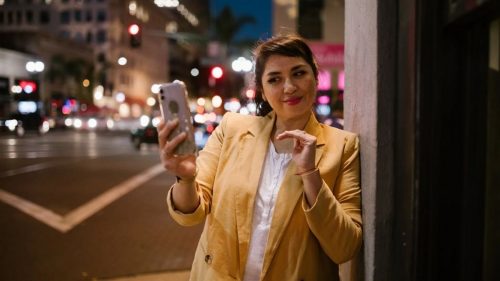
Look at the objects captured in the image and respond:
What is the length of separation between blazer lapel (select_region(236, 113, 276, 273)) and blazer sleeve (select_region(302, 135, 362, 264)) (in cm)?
25

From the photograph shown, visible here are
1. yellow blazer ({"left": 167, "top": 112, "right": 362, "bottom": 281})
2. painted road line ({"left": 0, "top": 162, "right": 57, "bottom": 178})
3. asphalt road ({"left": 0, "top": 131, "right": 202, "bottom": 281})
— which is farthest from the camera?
painted road line ({"left": 0, "top": 162, "right": 57, "bottom": 178})

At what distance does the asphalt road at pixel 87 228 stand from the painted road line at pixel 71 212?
0.02 m

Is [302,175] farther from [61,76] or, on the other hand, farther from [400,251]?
[61,76]

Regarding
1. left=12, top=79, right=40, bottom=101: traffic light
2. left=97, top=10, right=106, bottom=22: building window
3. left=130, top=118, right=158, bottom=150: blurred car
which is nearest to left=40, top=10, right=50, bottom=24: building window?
left=97, top=10, right=106, bottom=22: building window

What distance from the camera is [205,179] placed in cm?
225

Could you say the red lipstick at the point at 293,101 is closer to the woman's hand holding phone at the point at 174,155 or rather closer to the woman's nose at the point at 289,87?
the woman's nose at the point at 289,87

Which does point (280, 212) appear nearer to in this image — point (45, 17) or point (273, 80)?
point (273, 80)

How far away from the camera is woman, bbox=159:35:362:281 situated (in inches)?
75.3

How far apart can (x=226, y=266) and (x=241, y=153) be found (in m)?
0.47

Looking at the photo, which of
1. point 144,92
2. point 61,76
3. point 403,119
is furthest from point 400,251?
point 144,92

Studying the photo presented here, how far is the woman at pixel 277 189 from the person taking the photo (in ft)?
6.27

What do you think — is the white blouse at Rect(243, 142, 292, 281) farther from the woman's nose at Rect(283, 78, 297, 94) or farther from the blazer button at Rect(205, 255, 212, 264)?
the woman's nose at Rect(283, 78, 297, 94)

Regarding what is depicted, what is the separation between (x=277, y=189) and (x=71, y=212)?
827 centimetres

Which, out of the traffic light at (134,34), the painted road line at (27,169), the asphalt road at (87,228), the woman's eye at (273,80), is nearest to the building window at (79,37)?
the traffic light at (134,34)
